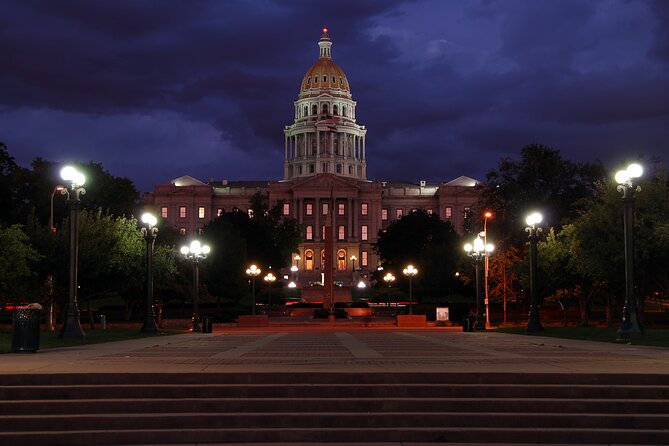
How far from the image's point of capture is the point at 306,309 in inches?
3952

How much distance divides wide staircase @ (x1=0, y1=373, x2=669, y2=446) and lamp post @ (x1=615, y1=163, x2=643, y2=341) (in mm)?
16999

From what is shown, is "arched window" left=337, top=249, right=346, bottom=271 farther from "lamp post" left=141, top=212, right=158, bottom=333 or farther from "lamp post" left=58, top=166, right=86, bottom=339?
"lamp post" left=58, top=166, right=86, bottom=339

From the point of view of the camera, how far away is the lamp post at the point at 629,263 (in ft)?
107

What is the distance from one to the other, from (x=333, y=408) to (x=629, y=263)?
2055cm

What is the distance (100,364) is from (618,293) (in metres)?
45.6

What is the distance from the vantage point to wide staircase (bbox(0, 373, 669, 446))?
45.5ft

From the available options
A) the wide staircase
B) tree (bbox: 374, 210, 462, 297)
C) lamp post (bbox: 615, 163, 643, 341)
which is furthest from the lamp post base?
tree (bbox: 374, 210, 462, 297)

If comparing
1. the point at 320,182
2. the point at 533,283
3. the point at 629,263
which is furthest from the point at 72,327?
the point at 320,182

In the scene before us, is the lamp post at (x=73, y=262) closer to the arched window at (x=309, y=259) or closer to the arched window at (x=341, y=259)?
the arched window at (x=341, y=259)

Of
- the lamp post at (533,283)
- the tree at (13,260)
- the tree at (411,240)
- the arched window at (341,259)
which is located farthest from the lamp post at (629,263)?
the arched window at (341,259)

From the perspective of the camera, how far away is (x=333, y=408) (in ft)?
49.0

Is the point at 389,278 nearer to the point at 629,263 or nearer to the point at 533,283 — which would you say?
the point at 533,283

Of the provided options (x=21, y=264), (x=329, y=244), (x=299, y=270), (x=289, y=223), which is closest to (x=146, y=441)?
(x=21, y=264)

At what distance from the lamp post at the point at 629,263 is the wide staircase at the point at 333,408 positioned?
16999 mm
